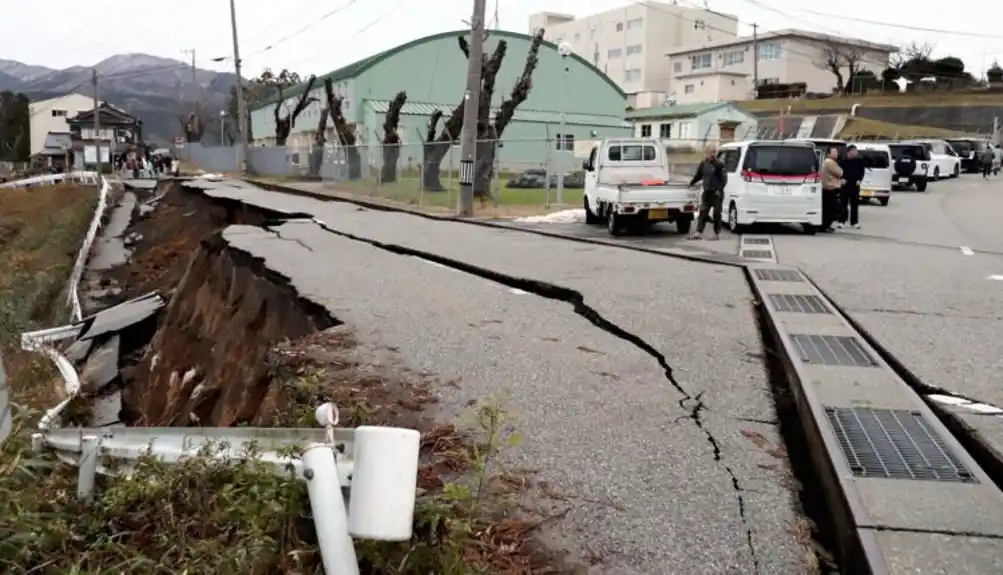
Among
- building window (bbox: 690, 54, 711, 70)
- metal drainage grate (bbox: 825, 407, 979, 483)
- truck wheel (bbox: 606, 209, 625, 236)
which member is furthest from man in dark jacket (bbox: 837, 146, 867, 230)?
building window (bbox: 690, 54, 711, 70)

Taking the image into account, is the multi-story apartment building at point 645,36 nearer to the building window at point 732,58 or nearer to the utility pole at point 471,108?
the building window at point 732,58

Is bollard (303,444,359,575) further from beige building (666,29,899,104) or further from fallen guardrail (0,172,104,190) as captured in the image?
beige building (666,29,899,104)

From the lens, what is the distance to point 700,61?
85.2 meters

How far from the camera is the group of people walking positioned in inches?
681

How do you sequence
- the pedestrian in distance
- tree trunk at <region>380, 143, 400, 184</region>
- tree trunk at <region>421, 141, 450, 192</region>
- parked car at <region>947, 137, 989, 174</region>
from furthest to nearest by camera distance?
parked car at <region>947, 137, 989, 174</region> < the pedestrian in distance < tree trunk at <region>380, 143, 400, 184</region> < tree trunk at <region>421, 141, 450, 192</region>

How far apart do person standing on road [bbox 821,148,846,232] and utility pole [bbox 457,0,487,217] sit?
351 inches

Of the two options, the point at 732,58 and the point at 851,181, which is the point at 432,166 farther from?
the point at 732,58

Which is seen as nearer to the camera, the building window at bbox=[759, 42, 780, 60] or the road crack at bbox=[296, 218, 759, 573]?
the road crack at bbox=[296, 218, 759, 573]

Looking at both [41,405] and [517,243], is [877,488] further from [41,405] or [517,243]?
[517,243]

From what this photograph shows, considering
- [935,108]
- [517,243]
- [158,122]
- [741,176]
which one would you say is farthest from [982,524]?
[158,122]

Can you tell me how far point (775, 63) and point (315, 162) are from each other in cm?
5337

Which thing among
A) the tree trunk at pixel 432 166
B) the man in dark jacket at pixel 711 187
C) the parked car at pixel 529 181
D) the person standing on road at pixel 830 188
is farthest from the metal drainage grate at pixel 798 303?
the parked car at pixel 529 181

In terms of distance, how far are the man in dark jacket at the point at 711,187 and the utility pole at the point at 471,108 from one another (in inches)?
294

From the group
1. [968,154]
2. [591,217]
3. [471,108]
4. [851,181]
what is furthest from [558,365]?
[968,154]
